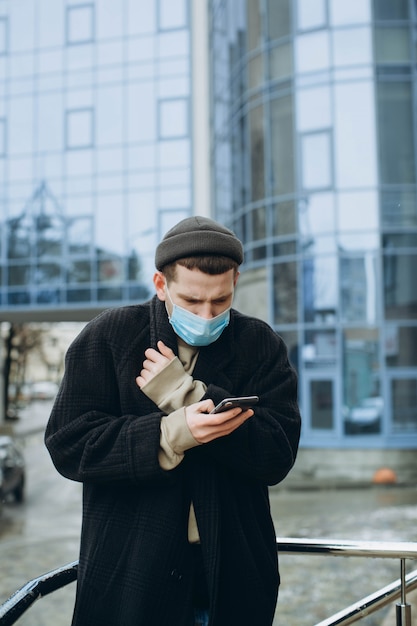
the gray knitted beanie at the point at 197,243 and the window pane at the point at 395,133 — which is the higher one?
the window pane at the point at 395,133

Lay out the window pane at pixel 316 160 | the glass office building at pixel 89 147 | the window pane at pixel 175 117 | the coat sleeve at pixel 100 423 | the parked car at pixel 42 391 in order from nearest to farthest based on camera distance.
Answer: the coat sleeve at pixel 100 423 → the window pane at pixel 316 160 → the window pane at pixel 175 117 → the glass office building at pixel 89 147 → the parked car at pixel 42 391

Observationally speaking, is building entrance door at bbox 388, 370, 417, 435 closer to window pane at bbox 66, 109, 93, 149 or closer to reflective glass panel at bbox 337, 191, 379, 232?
reflective glass panel at bbox 337, 191, 379, 232

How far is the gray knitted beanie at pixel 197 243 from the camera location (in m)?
1.61

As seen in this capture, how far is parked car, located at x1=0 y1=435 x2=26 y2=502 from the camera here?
13922 millimetres

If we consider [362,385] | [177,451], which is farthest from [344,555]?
[362,385]

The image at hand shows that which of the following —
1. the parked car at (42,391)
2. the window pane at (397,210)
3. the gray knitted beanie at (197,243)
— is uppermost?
the window pane at (397,210)

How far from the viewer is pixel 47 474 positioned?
2034cm

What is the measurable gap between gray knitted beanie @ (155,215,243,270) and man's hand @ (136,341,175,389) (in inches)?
7.2

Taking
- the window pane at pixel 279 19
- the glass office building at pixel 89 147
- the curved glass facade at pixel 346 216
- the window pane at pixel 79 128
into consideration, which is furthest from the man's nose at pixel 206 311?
the window pane at pixel 79 128

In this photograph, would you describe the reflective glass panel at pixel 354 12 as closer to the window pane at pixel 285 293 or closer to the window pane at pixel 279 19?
the window pane at pixel 279 19

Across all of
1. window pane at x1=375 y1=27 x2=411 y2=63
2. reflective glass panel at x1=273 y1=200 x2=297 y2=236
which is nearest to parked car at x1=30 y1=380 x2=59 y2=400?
reflective glass panel at x1=273 y1=200 x2=297 y2=236

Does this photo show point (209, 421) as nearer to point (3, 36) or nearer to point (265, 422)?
point (265, 422)

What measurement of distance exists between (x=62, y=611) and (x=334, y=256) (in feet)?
33.1

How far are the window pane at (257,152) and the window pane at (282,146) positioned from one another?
303 millimetres
